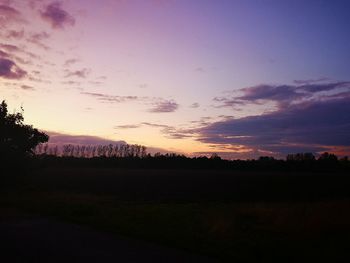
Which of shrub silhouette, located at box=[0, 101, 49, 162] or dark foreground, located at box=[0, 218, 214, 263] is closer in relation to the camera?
dark foreground, located at box=[0, 218, 214, 263]

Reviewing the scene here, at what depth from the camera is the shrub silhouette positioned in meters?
48.1

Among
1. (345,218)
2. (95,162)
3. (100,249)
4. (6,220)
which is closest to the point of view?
(100,249)

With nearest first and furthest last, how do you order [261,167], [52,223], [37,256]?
[37,256] → [52,223] → [261,167]

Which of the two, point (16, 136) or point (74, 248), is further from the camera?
point (16, 136)

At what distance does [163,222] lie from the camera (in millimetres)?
20297

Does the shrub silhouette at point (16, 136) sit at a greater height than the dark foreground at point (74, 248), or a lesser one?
greater

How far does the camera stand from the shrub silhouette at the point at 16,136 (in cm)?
4807

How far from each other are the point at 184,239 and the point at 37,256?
5294 millimetres

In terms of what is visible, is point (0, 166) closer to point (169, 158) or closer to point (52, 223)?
point (52, 223)

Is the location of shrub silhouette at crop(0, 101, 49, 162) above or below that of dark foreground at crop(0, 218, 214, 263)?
above

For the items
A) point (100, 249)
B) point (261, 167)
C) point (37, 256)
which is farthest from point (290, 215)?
point (261, 167)

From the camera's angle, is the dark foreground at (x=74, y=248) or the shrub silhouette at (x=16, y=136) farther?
the shrub silhouette at (x=16, y=136)

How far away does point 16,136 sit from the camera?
5044cm

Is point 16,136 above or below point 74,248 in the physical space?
above
